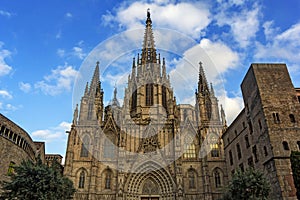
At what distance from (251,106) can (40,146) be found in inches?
1384

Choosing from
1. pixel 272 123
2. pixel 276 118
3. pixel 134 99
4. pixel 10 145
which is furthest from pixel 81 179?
pixel 276 118

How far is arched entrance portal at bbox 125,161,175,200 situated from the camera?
111ft

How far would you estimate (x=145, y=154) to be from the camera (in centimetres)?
3569

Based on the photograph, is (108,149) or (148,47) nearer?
(108,149)

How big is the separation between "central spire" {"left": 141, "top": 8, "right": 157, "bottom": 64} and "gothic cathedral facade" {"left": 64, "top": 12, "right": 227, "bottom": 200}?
12718 millimetres

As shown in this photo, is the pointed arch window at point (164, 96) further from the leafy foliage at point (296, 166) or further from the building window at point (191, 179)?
the leafy foliage at point (296, 166)

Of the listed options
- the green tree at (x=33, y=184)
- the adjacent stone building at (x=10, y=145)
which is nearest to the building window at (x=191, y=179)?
the adjacent stone building at (x=10, y=145)

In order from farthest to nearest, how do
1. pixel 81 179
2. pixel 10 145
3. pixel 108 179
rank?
1. pixel 108 179
2. pixel 81 179
3. pixel 10 145

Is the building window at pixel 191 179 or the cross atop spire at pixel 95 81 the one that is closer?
the building window at pixel 191 179

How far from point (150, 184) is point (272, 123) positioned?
20.6 meters

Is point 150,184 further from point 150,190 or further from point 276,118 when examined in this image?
point 276,118

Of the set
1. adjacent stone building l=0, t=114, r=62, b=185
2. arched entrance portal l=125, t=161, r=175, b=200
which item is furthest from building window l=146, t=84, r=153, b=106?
adjacent stone building l=0, t=114, r=62, b=185

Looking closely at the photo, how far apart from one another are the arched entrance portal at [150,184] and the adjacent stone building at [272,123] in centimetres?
1178

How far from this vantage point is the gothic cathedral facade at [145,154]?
33750 millimetres
